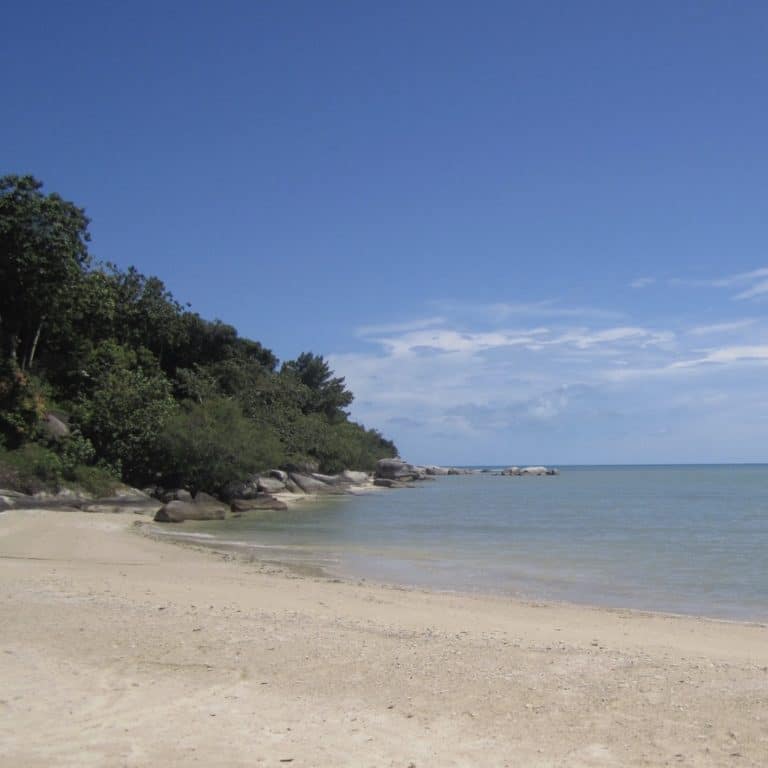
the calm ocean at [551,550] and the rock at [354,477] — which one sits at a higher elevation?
the rock at [354,477]

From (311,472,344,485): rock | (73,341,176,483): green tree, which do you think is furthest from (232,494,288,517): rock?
(311,472,344,485): rock

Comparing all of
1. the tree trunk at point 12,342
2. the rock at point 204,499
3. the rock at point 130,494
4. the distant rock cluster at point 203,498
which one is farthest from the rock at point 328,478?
the tree trunk at point 12,342

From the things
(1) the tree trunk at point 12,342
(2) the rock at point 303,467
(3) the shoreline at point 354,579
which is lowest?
(3) the shoreline at point 354,579

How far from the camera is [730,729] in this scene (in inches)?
243

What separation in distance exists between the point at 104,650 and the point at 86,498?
25.6 meters

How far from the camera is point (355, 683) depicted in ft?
24.1

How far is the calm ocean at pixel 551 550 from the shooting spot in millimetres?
16047

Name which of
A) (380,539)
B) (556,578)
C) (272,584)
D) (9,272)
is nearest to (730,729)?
(272,584)

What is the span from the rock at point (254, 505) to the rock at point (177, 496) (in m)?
2.30

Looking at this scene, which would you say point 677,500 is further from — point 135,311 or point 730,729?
point 730,729

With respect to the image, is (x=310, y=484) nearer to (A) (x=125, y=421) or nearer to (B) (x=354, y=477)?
(B) (x=354, y=477)

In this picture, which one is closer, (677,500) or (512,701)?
(512,701)

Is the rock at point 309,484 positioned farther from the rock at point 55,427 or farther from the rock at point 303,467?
the rock at point 55,427

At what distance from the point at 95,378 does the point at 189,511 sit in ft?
45.4
